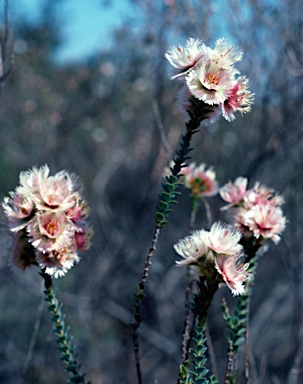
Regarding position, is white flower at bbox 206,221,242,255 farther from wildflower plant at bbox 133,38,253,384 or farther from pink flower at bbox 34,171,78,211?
pink flower at bbox 34,171,78,211

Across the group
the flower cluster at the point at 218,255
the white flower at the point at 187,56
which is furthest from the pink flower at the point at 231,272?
the white flower at the point at 187,56

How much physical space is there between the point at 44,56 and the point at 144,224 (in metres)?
5.05

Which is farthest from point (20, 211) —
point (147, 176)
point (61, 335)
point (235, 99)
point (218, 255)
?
point (147, 176)

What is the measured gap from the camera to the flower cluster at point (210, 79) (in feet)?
3.93

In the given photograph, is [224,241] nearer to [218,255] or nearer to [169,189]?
[218,255]

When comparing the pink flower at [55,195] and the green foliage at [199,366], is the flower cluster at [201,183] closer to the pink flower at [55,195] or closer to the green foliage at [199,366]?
the pink flower at [55,195]

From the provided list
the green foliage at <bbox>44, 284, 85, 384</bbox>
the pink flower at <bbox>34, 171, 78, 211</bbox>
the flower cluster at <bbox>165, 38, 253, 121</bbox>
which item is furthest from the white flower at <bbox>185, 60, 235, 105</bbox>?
the green foliage at <bbox>44, 284, 85, 384</bbox>

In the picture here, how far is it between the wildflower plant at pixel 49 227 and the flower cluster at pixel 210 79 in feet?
1.26

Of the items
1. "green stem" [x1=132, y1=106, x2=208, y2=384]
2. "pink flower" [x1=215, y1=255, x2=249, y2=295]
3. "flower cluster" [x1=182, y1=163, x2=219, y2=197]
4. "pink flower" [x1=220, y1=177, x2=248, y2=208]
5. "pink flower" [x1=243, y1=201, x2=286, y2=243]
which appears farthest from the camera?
"flower cluster" [x1=182, y1=163, x2=219, y2=197]

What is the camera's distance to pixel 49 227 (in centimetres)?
123

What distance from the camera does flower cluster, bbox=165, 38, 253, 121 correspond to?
3.93 ft

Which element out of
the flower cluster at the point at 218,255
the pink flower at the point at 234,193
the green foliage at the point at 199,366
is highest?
the pink flower at the point at 234,193

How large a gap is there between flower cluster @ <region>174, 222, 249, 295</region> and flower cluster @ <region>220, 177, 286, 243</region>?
0.24 m

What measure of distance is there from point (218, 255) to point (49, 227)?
0.42 meters
